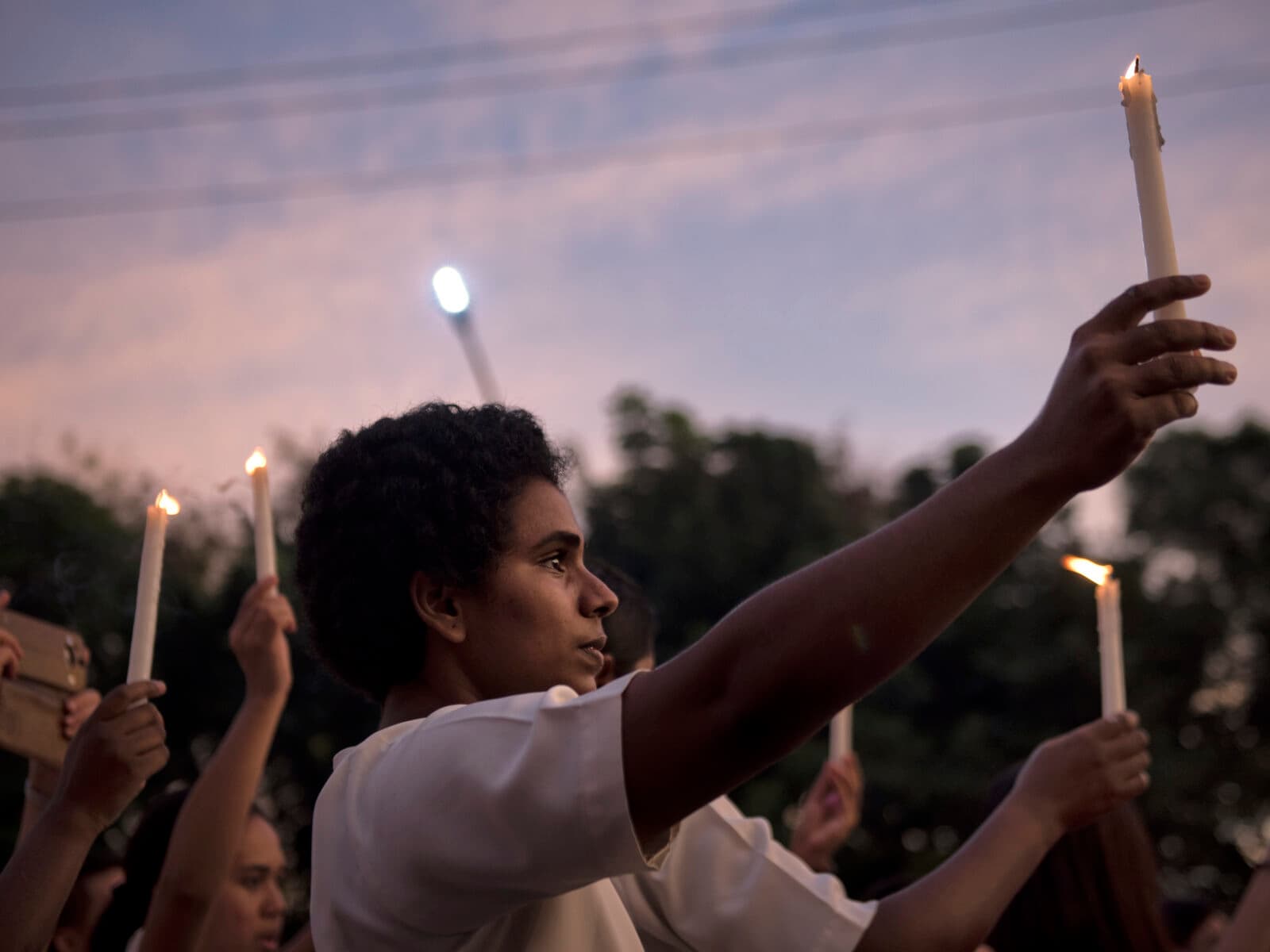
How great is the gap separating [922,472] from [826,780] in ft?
82.0

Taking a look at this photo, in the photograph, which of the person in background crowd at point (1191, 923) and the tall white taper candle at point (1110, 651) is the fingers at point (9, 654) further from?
the person in background crowd at point (1191, 923)

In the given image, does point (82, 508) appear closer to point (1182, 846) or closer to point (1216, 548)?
point (1182, 846)

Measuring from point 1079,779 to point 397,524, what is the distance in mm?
1506

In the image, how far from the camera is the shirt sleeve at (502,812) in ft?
4.82

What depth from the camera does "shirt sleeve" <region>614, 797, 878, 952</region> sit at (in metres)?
2.52

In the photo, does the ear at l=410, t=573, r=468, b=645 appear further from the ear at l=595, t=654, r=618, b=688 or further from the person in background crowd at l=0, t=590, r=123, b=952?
the ear at l=595, t=654, r=618, b=688

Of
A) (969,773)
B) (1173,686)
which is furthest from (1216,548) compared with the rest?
(969,773)

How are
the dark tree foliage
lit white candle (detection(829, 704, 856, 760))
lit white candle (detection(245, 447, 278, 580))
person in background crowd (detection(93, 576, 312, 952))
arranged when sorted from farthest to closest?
the dark tree foliage < lit white candle (detection(829, 704, 856, 760)) < lit white candle (detection(245, 447, 278, 580)) < person in background crowd (detection(93, 576, 312, 952))

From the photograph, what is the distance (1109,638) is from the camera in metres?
3.10

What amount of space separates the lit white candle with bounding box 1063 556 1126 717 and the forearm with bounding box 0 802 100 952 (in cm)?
207

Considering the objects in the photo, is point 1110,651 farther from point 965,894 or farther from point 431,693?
point 431,693

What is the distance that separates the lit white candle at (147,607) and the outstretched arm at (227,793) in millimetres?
547

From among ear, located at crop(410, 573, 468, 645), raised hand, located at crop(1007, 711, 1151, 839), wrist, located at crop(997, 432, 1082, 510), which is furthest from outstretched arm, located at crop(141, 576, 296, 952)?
wrist, located at crop(997, 432, 1082, 510)

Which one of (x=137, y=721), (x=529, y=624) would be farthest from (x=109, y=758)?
(x=529, y=624)
